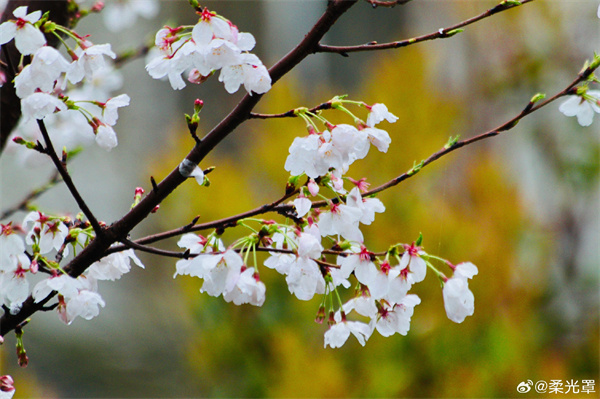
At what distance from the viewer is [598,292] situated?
2592 mm

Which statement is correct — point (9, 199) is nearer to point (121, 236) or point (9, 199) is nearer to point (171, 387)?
point (171, 387)

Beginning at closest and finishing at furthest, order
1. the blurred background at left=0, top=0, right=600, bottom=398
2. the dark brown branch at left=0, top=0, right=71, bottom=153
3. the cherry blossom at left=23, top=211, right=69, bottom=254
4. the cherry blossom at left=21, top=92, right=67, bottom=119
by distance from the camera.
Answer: the cherry blossom at left=21, top=92, right=67, bottom=119 → the cherry blossom at left=23, top=211, right=69, bottom=254 → the dark brown branch at left=0, top=0, right=71, bottom=153 → the blurred background at left=0, top=0, right=600, bottom=398

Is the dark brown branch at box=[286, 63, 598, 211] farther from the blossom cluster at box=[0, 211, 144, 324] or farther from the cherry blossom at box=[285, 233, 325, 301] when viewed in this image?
the blossom cluster at box=[0, 211, 144, 324]

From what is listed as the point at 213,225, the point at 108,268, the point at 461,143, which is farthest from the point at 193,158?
the point at 461,143

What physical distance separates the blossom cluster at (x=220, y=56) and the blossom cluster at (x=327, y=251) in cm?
6

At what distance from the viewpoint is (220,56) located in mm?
511

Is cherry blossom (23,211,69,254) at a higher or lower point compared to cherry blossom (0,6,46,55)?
lower

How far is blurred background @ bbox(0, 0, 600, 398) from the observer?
6.48ft

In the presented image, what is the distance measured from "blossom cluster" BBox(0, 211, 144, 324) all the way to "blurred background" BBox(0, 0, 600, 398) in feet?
2.50

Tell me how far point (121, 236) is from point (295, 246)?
0.56 feet

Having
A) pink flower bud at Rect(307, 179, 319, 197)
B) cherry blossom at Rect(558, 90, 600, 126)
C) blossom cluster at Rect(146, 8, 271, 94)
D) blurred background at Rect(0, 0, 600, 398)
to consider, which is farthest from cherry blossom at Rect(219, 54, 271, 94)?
blurred background at Rect(0, 0, 600, 398)

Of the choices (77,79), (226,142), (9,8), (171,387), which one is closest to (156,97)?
(226,142)

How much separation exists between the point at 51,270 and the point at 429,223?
5.43ft

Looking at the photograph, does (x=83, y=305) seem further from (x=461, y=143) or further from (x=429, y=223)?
(x=429, y=223)
